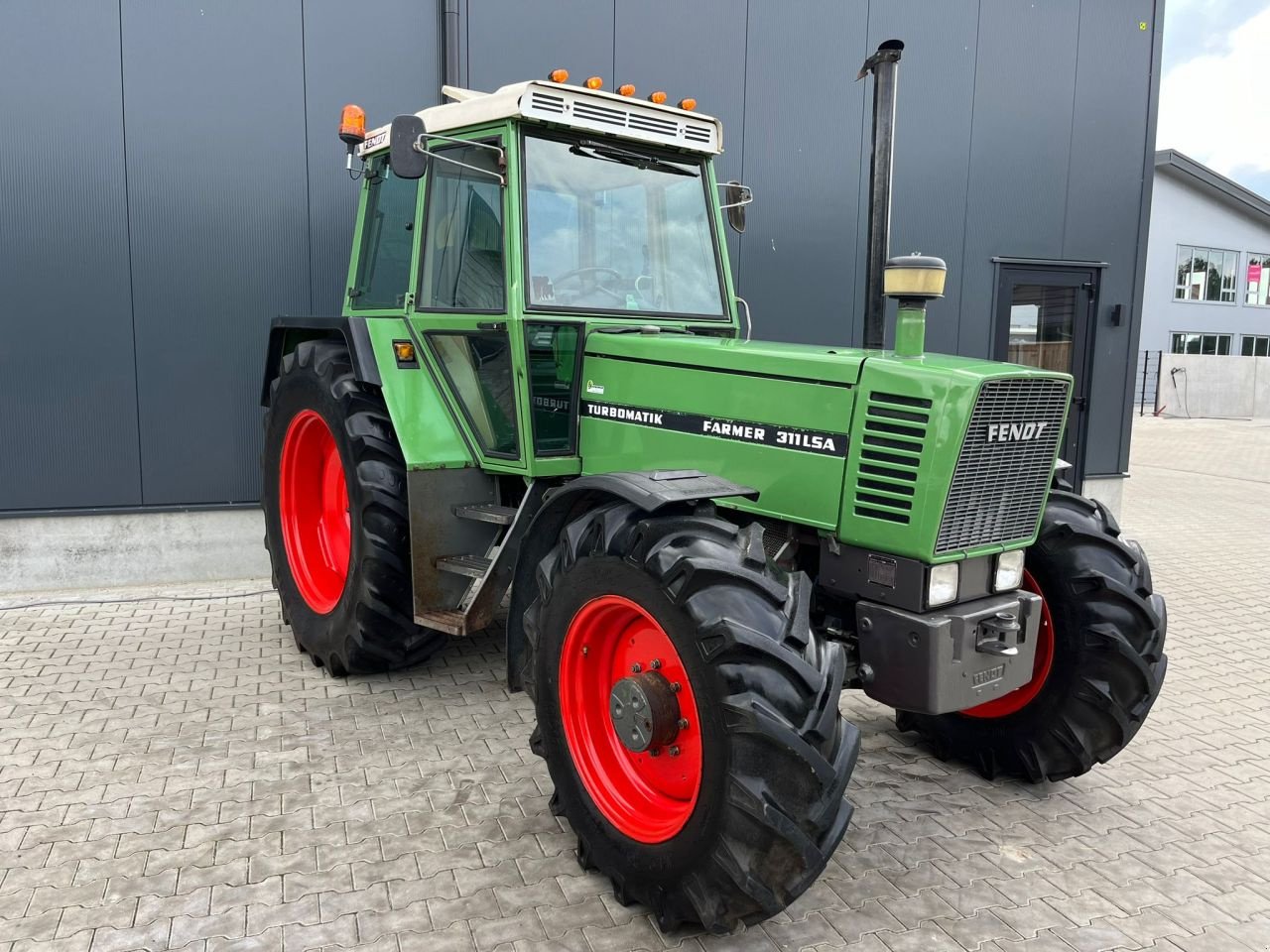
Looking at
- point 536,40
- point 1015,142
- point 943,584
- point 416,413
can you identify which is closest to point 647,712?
point 943,584

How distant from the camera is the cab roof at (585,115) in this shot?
361 centimetres

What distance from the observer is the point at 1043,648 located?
3350mm

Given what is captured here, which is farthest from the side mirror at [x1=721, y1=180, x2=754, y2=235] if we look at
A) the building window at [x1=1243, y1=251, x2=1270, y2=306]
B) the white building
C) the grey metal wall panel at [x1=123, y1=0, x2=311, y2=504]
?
the building window at [x1=1243, y1=251, x2=1270, y2=306]

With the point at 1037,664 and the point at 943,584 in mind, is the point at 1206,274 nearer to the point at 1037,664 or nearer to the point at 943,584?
the point at 1037,664

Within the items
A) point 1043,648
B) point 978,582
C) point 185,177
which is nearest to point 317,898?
point 978,582

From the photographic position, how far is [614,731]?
288 cm

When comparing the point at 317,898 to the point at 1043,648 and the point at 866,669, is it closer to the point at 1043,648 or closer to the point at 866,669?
the point at 866,669

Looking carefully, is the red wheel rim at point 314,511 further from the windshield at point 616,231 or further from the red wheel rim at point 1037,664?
the red wheel rim at point 1037,664

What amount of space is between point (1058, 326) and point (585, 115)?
597 centimetres

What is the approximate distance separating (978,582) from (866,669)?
479 mm

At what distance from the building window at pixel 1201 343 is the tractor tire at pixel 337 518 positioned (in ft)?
98.8

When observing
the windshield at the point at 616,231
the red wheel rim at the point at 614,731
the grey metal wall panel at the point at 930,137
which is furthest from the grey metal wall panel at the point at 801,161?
the red wheel rim at the point at 614,731

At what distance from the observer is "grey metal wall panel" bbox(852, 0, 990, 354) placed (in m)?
7.26

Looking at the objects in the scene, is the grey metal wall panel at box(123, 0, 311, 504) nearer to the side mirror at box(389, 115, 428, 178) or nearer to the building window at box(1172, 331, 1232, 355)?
the side mirror at box(389, 115, 428, 178)
